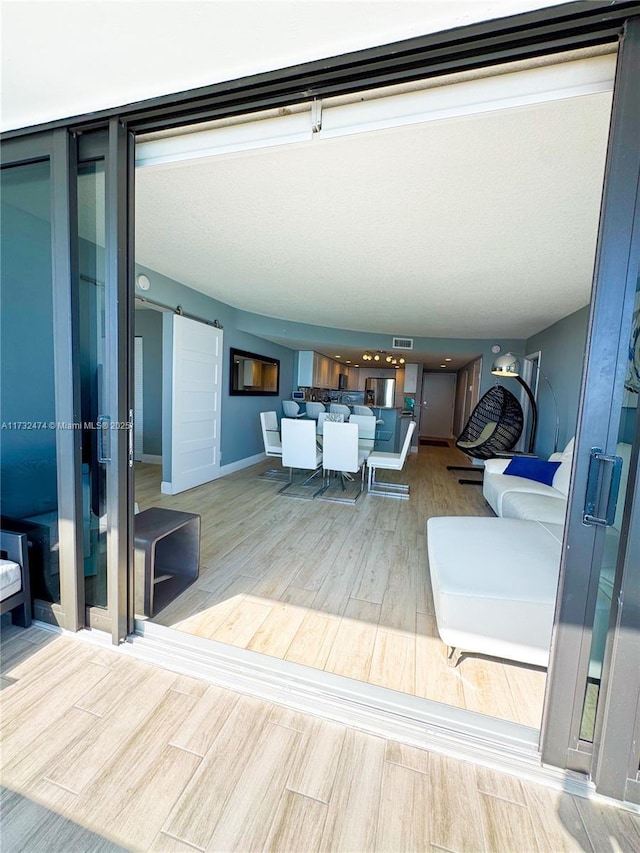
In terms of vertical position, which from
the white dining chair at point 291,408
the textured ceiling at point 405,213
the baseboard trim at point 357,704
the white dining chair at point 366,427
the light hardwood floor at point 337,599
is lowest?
the light hardwood floor at point 337,599

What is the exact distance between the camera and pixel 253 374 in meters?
5.70

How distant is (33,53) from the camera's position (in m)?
1.14

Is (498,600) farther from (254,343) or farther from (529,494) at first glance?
(254,343)

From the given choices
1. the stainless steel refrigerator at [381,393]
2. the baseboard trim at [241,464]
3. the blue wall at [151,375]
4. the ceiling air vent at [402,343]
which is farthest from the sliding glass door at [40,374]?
the stainless steel refrigerator at [381,393]

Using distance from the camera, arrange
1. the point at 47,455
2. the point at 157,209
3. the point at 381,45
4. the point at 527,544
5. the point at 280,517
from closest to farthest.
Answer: the point at 381,45 → the point at 47,455 → the point at 527,544 → the point at 157,209 → the point at 280,517

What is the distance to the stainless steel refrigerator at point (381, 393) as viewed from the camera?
9789 mm

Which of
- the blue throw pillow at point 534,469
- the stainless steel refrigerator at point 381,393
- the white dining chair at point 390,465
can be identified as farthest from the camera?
the stainless steel refrigerator at point 381,393

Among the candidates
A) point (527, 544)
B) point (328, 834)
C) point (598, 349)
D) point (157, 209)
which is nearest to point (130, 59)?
point (157, 209)

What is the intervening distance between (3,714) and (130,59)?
2263 mm

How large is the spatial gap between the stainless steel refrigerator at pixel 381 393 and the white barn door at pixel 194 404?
5644mm

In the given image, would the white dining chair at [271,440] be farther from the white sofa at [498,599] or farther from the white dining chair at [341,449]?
the white sofa at [498,599]

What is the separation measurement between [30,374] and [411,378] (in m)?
8.46

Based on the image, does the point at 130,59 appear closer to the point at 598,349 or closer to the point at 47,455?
the point at 47,455

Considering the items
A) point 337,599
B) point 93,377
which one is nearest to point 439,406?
point 337,599
